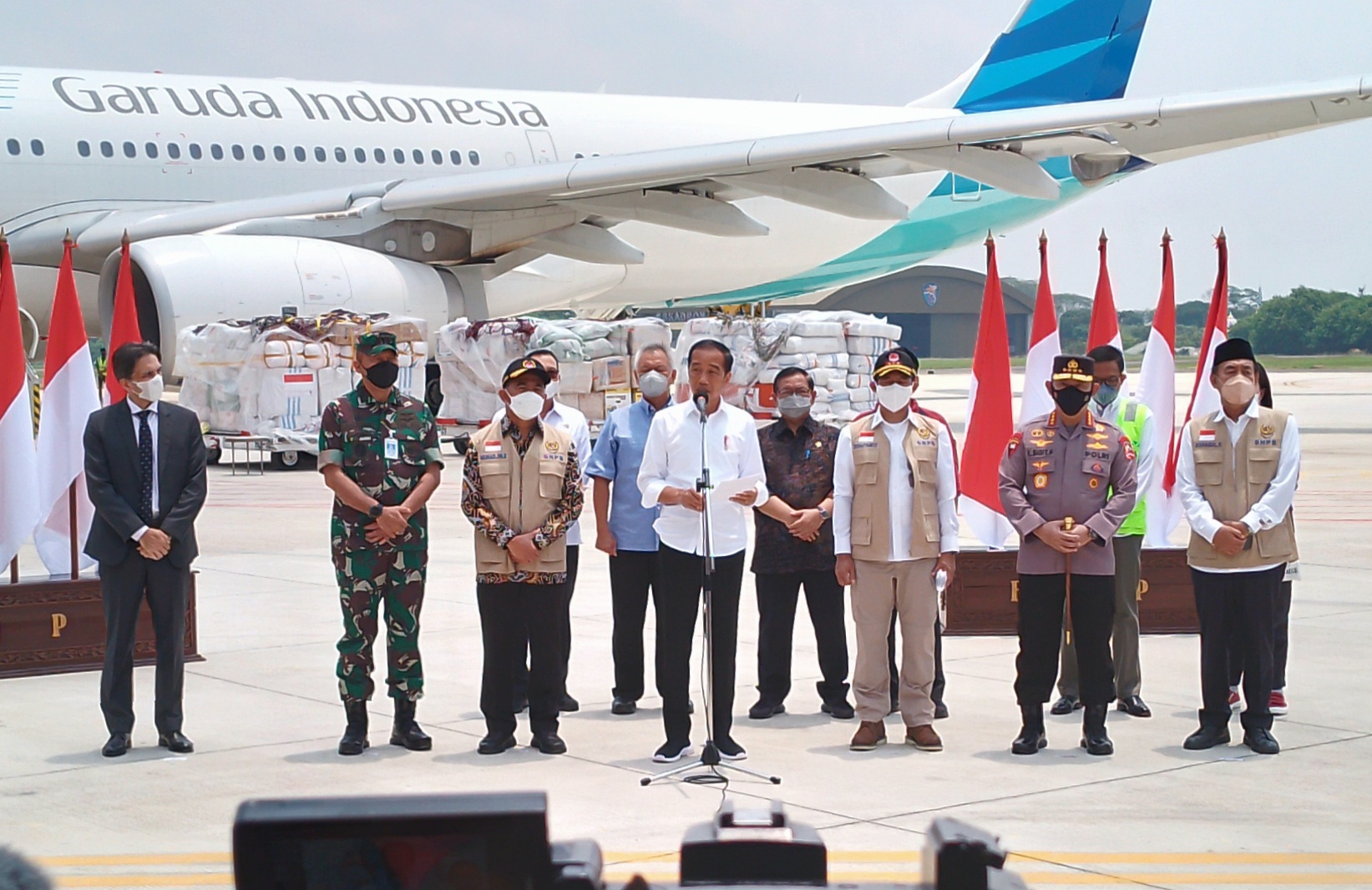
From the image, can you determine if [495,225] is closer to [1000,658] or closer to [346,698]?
[1000,658]

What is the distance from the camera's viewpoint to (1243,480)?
21.9 feet

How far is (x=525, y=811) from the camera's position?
4.54 ft

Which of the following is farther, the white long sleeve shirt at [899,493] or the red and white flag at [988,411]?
the red and white flag at [988,411]

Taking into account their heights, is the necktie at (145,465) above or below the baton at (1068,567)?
above

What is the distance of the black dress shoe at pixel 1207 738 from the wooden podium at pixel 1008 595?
228 centimetres

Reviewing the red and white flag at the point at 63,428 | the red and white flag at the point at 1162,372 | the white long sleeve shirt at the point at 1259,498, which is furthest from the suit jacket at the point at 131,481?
the red and white flag at the point at 1162,372

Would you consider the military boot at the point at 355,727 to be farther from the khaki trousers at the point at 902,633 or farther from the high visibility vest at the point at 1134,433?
the high visibility vest at the point at 1134,433

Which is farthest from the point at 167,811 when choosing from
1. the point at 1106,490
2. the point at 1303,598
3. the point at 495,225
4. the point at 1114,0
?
the point at 1114,0

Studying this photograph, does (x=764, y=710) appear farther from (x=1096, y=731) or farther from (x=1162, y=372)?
(x=1162, y=372)

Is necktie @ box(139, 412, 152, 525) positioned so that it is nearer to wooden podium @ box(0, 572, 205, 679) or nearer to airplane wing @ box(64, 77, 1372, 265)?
wooden podium @ box(0, 572, 205, 679)

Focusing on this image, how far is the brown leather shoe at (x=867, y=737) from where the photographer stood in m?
6.47

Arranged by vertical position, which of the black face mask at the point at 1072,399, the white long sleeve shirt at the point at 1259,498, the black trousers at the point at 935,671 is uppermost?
the black face mask at the point at 1072,399

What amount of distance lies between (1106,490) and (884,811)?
1.91 m

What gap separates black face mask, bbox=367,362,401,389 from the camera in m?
6.59
